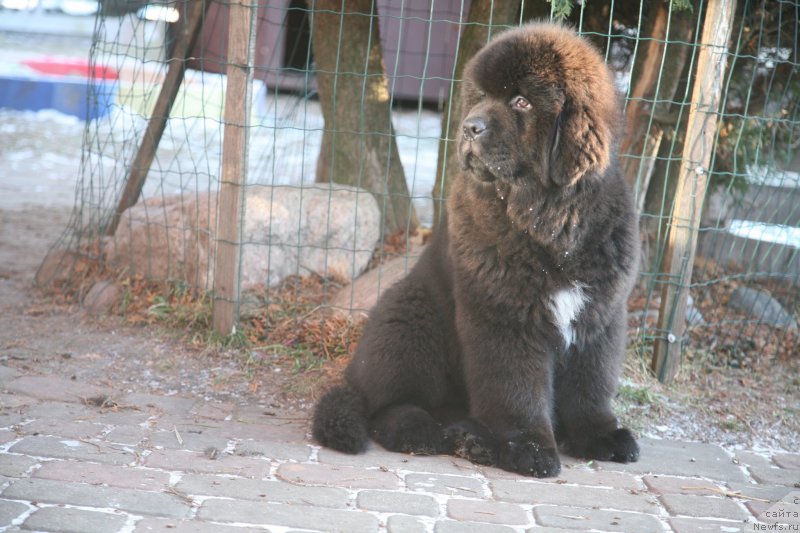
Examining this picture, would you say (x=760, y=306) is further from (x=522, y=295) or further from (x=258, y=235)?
(x=258, y=235)

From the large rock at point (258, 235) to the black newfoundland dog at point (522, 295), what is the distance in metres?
1.65

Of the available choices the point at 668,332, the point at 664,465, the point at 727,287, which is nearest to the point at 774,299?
the point at 727,287

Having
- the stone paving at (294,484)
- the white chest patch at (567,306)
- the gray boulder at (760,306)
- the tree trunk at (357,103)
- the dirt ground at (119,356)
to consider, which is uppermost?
the tree trunk at (357,103)

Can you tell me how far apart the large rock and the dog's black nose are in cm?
202

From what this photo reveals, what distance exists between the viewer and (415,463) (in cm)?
357

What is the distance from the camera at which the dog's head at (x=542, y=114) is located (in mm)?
3395

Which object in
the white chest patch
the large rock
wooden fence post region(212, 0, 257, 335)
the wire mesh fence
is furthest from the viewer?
the large rock

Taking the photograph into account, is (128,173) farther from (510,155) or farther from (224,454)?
(510,155)

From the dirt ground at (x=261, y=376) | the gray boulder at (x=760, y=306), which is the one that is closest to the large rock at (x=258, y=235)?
the dirt ground at (x=261, y=376)

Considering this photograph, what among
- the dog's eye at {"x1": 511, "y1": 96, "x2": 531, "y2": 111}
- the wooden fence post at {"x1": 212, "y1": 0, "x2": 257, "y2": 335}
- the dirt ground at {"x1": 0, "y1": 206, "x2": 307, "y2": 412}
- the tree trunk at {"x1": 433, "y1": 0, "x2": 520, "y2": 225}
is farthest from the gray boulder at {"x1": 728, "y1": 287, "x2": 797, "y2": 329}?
the wooden fence post at {"x1": 212, "y1": 0, "x2": 257, "y2": 335}

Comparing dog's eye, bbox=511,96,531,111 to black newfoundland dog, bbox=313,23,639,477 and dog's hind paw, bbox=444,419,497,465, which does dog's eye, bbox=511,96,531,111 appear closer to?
black newfoundland dog, bbox=313,23,639,477

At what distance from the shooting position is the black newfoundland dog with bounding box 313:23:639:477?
135 inches

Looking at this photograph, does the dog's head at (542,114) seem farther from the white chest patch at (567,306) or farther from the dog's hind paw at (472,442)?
the dog's hind paw at (472,442)

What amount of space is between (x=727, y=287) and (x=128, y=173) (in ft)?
14.8
